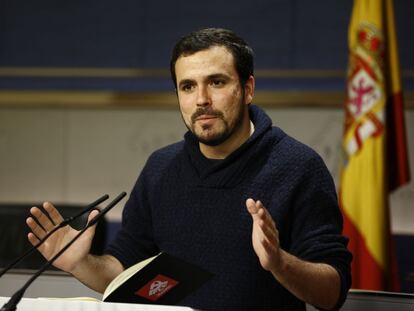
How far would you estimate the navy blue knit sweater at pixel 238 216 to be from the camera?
1.67 meters

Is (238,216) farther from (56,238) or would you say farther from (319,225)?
(56,238)

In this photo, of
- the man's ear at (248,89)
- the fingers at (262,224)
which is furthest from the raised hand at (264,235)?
the man's ear at (248,89)

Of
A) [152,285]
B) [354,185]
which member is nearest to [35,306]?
[152,285]

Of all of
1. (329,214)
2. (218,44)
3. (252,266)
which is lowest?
(252,266)

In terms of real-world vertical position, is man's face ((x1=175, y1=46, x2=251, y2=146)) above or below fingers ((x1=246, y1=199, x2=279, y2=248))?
above

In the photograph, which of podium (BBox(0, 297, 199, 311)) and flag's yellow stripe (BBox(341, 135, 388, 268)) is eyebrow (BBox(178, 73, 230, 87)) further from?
flag's yellow stripe (BBox(341, 135, 388, 268))

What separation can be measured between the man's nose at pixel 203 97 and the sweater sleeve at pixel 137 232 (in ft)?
1.16

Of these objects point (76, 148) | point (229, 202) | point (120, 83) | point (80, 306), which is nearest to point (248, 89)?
point (229, 202)

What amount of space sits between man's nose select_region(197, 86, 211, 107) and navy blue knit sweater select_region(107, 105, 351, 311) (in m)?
0.17

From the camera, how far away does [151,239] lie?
1902 millimetres

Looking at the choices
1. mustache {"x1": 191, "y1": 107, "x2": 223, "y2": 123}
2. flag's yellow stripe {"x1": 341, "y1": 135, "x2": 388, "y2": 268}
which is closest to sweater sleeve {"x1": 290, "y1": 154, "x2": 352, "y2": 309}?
mustache {"x1": 191, "y1": 107, "x2": 223, "y2": 123}

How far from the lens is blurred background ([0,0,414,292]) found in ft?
12.9

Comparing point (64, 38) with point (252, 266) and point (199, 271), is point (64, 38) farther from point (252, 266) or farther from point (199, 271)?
point (199, 271)

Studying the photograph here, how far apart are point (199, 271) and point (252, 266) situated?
38cm
